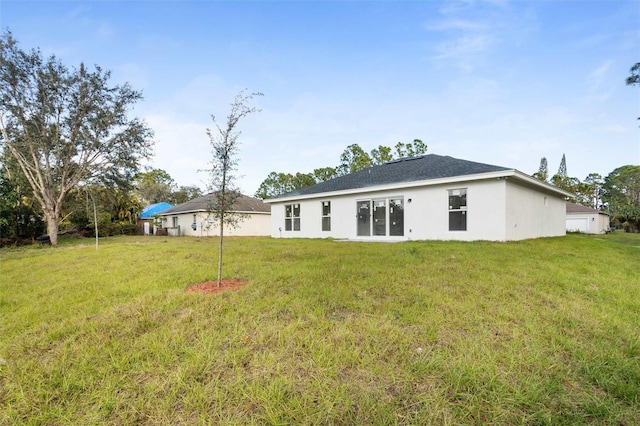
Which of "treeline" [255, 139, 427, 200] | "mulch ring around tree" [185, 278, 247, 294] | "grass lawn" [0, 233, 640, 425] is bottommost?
"grass lawn" [0, 233, 640, 425]

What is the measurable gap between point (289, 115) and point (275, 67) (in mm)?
2870

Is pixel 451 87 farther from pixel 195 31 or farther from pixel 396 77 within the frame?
pixel 195 31

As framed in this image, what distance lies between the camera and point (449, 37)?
9.23m

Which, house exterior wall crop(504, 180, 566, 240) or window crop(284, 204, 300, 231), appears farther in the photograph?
window crop(284, 204, 300, 231)

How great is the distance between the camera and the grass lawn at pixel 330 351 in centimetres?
198

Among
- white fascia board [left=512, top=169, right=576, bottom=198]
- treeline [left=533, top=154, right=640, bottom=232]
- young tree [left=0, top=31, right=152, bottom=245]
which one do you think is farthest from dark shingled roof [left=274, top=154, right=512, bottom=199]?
treeline [left=533, top=154, right=640, bottom=232]

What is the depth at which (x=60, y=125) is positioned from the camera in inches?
597

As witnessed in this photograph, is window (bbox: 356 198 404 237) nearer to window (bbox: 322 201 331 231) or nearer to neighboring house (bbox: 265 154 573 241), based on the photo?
neighboring house (bbox: 265 154 573 241)

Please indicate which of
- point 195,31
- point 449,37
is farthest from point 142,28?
point 449,37

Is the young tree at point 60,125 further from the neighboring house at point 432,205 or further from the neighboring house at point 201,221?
the neighboring house at point 432,205

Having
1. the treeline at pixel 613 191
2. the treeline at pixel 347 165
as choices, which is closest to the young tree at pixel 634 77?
the treeline at pixel 347 165

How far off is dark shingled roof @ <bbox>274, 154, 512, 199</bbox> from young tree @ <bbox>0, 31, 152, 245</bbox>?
10.6 metres

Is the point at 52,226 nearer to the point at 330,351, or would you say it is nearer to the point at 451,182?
the point at 330,351

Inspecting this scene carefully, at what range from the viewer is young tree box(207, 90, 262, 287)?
4527 millimetres
